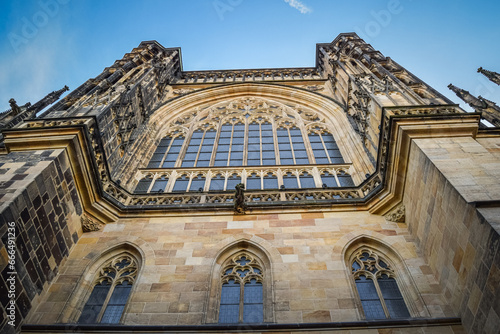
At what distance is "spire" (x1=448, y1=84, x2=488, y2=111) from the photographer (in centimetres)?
1173

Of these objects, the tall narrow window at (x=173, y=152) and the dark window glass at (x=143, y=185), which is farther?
the tall narrow window at (x=173, y=152)

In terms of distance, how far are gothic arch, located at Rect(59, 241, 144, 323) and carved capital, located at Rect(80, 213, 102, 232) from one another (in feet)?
2.49

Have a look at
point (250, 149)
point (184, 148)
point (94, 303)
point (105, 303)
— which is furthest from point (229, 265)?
point (184, 148)

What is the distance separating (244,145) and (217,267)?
269 inches

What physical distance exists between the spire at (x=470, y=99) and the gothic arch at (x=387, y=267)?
6995 millimetres

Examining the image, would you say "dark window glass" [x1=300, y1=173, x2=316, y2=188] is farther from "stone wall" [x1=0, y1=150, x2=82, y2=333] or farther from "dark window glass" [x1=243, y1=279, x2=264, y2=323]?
"stone wall" [x1=0, y1=150, x2=82, y2=333]

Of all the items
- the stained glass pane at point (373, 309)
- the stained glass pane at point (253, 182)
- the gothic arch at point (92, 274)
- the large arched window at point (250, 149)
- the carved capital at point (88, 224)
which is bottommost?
the stained glass pane at point (373, 309)

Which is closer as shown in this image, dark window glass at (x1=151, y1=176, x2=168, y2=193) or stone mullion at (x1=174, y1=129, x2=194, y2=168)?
dark window glass at (x1=151, y1=176, x2=168, y2=193)

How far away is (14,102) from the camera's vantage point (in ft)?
41.1

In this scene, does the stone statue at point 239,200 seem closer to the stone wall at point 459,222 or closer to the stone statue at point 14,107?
the stone wall at point 459,222

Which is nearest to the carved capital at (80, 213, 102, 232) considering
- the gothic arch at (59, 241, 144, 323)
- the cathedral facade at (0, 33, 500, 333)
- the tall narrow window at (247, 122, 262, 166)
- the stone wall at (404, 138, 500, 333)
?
the cathedral facade at (0, 33, 500, 333)

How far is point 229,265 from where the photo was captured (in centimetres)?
727

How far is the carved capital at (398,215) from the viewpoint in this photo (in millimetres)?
7892

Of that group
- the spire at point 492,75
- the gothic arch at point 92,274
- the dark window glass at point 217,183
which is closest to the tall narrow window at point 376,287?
the gothic arch at point 92,274
